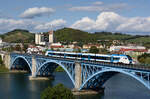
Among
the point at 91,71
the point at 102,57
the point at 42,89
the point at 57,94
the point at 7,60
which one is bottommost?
the point at 42,89

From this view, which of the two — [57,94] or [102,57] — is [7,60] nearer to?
[102,57]

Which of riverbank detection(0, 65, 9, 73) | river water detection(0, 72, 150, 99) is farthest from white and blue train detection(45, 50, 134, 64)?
riverbank detection(0, 65, 9, 73)

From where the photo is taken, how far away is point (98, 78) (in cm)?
6128

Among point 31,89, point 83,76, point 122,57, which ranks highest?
point 122,57

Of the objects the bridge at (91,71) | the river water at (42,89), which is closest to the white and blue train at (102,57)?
the bridge at (91,71)

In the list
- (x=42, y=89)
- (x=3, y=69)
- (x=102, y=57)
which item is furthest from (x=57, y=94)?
(x=3, y=69)

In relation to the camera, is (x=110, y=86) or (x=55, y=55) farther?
(x=55, y=55)

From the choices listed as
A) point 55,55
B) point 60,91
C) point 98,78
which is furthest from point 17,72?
point 60,91

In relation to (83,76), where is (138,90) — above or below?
below

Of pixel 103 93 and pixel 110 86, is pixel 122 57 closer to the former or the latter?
pixel 103 93

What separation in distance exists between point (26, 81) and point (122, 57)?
129ft

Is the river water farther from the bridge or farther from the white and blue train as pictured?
the white and blue train

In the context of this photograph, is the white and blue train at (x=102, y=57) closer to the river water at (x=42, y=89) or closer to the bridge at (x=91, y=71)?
the bridge at (x=91, y=71)

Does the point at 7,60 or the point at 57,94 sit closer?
the point at 57,94
